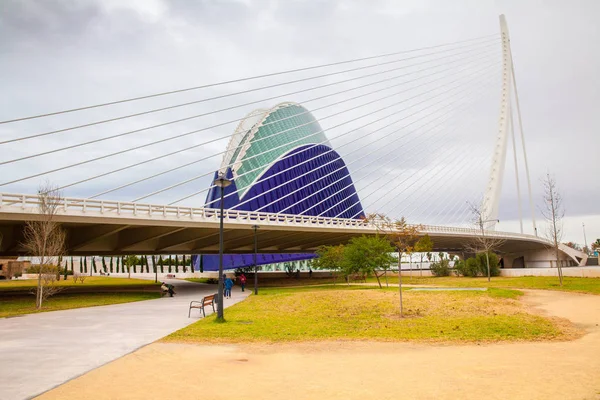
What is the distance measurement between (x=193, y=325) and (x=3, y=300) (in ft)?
55.5

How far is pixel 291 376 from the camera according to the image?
7.30m

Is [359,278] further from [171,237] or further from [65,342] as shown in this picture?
[65,342]

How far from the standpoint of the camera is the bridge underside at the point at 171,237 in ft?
93.6

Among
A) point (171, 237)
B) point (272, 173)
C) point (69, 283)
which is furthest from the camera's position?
point (272, 173)

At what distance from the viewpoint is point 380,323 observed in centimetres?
1346

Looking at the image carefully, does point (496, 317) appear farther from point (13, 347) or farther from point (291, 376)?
point (13, 347)

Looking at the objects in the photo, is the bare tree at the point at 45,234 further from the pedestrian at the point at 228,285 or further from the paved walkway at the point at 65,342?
the pedestrian at the point at 228,285

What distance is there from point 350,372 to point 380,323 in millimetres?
6211

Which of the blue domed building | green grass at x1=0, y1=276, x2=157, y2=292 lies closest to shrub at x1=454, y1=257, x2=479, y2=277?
the blue domed building

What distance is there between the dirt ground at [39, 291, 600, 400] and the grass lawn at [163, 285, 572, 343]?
99 cm

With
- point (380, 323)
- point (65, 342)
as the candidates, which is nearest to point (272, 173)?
point (380, 323)

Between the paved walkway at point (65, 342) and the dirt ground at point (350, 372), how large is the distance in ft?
1.61

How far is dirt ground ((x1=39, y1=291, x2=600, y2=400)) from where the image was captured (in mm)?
6266

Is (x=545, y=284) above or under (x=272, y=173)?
under
